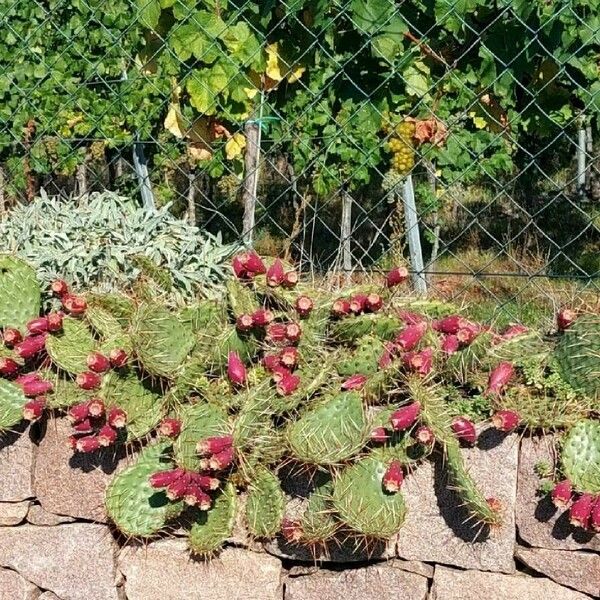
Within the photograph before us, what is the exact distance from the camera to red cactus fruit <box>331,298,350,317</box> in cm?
254

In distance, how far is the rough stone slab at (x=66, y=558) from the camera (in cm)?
271

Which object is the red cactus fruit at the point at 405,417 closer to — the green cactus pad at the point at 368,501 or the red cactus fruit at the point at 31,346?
the green cactus pad at the point at 368,501

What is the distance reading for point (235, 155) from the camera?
3.29m

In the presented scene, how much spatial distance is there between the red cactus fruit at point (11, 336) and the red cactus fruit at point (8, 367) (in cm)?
5

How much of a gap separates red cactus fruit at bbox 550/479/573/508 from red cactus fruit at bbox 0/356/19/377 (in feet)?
4.86

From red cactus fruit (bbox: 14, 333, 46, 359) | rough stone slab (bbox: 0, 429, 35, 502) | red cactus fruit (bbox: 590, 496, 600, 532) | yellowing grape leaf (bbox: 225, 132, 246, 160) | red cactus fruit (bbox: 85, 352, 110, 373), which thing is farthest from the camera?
yellowing grape leaf (bbox: 225, 132, 246, 160)

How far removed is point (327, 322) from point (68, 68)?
263 cm

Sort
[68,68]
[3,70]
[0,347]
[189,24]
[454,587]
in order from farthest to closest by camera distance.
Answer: [68,68] → [3,70] → [189,24] → [0,347] → [454,587]

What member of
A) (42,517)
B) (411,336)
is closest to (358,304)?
(411,336)

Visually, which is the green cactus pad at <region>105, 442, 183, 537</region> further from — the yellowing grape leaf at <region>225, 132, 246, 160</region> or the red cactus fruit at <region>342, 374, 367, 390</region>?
the yellowing grape leaf at <region>225, 132, 246, 160</region>

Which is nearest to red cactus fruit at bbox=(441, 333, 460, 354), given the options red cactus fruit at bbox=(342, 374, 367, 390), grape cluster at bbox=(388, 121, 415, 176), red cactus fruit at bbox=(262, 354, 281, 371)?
red cactus fruit at bbox=(342, 374, 367, 390)

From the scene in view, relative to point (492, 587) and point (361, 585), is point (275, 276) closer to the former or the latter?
point (361, 585)

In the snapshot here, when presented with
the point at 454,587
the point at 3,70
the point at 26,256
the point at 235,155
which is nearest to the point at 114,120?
the point at 3,70

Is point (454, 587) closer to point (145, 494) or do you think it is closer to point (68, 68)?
point (145, 494)
